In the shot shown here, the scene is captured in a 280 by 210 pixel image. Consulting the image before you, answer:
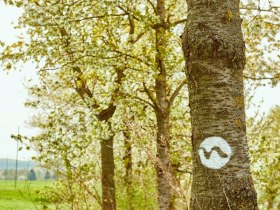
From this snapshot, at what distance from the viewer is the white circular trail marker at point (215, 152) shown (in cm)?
326

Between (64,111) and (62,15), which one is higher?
(62,15)

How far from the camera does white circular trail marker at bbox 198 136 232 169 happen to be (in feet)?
10.7

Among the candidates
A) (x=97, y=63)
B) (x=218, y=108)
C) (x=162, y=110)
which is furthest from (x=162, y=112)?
(x=218, y=108)

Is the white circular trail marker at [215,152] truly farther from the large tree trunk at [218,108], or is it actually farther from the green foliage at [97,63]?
the green foliage at [97,63]

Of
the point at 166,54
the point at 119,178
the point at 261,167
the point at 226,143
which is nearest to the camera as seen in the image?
the point at 226,143

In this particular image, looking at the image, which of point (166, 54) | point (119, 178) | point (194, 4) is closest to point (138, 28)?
point (166, 54)

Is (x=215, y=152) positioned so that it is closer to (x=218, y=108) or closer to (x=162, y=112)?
(x=218, y=108)

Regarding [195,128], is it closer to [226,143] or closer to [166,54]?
[226,143]

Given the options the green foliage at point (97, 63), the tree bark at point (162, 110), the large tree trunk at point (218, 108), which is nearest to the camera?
the large tree trunk at point (218, 108)

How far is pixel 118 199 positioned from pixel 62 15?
598 cm

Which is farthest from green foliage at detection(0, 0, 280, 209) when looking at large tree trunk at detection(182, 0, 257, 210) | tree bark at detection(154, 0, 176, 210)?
large tree trunk at detection(182, 0, 257, 210)

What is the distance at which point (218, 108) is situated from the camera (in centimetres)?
328

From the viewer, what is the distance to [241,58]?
347 centimetres

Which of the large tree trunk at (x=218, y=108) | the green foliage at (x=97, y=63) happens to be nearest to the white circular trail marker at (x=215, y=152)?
the large tree trunk at (x=218, y=108)
